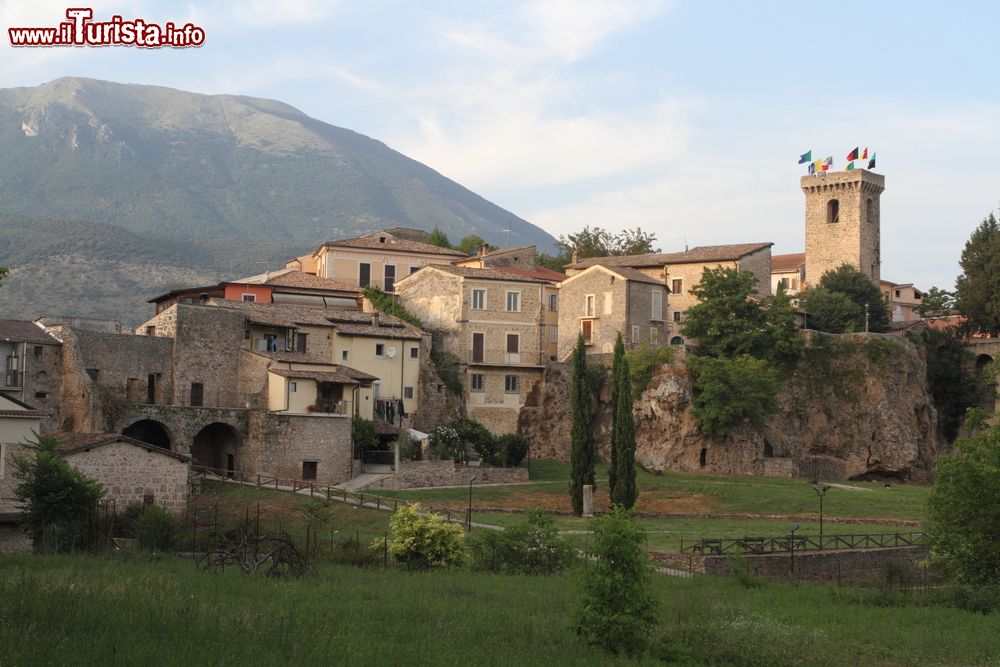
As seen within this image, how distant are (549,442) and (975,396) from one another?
102 feet

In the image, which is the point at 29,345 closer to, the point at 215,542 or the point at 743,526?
the point at 215,542

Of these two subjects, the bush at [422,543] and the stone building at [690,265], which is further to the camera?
the stone building at [690,265]

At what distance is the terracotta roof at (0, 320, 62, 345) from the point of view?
55.1m

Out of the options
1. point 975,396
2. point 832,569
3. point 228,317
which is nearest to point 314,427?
point 228,317

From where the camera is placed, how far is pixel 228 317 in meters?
60.1

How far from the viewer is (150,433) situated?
5691 cm

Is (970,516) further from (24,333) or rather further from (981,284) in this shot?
(981,284)

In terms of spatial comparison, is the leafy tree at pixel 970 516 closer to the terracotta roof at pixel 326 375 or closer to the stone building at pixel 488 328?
the terracotta roof at pixel 326 375

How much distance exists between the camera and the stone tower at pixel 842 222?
107 meters

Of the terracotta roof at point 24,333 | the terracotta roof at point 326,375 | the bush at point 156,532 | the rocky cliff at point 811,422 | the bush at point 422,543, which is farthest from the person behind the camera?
the rocky cliff at point 811,422

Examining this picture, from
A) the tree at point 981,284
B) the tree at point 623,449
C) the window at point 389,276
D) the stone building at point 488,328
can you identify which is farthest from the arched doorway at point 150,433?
the tree at point 981,284

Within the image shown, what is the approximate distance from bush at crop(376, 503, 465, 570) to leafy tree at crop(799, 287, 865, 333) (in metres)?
50.8

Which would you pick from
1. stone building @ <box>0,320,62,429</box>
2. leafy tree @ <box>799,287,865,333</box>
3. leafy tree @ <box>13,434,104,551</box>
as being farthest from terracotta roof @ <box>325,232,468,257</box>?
leafy tree @ <box>13,434,104,551</box>

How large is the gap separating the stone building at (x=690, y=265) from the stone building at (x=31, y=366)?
36.4 m
